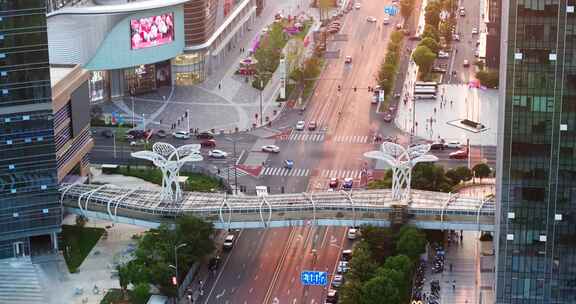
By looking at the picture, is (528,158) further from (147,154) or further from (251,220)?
(147,154)

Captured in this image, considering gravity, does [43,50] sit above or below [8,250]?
above

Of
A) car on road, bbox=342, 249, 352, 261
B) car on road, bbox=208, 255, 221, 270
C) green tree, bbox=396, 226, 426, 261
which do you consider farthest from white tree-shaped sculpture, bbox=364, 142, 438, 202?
car on road, bbox=208, 255, 221, 270

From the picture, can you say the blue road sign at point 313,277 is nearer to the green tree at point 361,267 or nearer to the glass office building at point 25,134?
the green tree at point 361,267

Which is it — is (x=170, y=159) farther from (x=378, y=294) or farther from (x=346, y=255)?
(x=378, y=294)

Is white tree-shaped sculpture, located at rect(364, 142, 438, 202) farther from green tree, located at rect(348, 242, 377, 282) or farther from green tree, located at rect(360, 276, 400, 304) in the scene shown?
green tree, located at rect(360, 276, 400, 304)

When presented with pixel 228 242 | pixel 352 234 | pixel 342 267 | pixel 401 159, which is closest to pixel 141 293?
pixel 228 242

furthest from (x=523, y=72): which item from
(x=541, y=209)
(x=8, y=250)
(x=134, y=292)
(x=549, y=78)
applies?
(x=8, y=250)
